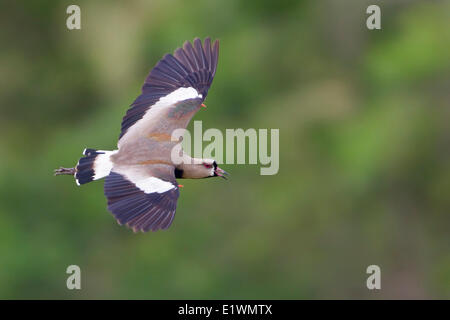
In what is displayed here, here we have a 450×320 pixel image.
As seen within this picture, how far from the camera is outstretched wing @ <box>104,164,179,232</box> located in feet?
29.7

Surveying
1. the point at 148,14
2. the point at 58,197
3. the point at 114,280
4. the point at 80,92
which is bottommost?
the point at 114,280

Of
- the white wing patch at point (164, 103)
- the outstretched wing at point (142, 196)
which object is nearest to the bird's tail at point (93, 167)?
the outstretched wing at point (142, 196)

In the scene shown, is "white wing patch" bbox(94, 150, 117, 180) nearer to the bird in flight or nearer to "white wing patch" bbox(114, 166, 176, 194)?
the bird in flight

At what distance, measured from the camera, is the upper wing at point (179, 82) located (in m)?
10.3

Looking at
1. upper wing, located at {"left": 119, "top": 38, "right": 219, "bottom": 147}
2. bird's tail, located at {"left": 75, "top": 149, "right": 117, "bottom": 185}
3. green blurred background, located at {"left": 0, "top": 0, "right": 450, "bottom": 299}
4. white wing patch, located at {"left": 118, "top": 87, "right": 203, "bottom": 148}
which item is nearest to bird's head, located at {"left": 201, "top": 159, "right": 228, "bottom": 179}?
upper wing, located at {"left": 119, "top": 38, "right": 219, "bottom": 147}

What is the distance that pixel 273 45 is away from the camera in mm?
23047

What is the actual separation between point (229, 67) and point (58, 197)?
465 cm

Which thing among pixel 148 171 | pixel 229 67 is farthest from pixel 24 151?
pixel 148 171

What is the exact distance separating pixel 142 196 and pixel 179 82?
1.77 metres

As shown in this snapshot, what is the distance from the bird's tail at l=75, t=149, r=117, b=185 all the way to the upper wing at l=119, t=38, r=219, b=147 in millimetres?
564

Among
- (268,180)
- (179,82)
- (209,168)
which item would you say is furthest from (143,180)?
(268,180)

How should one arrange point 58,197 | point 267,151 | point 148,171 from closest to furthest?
point 148,171 < point 267,151 < point 58,197

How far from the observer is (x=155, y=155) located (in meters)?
9.68

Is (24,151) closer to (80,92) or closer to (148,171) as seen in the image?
(80,92)
